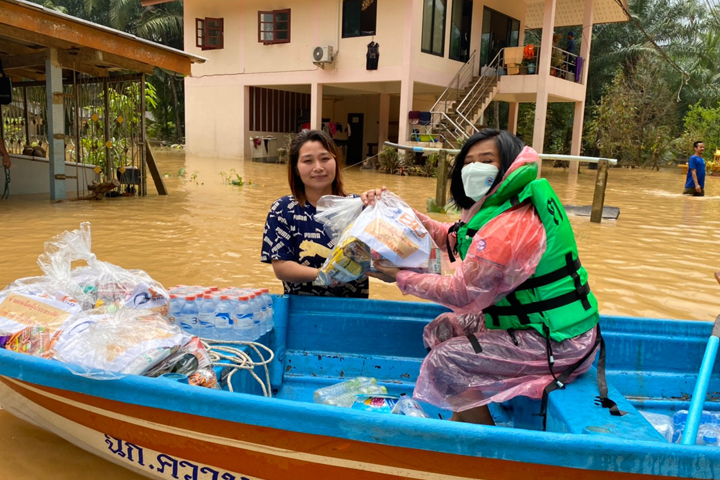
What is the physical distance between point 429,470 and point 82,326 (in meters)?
1.50

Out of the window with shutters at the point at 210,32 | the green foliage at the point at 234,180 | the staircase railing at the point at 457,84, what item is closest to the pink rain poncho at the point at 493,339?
the green foliage at the point at 234,180

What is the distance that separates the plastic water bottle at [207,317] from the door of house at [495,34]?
18.5 metres

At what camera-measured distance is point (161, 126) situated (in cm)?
3391

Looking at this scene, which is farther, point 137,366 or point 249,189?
point 249,189

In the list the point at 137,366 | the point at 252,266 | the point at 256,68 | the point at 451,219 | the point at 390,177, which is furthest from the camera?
the point at 256,68

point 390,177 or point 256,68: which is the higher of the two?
point 256,68

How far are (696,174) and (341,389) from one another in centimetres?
1354

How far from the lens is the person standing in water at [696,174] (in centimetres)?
1307

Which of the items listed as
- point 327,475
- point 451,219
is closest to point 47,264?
point 327,475

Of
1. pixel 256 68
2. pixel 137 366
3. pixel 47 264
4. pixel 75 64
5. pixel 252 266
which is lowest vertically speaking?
pixel 252 266

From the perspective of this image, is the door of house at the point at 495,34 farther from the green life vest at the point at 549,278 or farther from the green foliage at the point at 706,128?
the green life vest at the point at 549,278

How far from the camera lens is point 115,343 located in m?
2.23

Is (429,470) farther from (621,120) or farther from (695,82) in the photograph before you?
(695,82)

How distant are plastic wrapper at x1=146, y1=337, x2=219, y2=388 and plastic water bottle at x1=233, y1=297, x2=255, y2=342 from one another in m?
0.50
